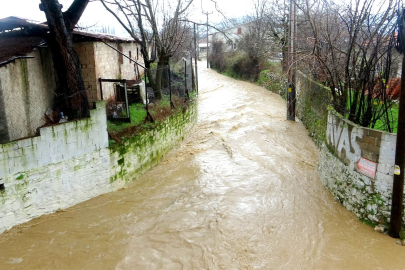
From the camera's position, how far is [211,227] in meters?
7.52

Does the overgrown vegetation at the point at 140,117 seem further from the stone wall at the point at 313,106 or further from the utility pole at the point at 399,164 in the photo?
the utility pole at the point at 399,164

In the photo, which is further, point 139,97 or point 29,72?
point 139,97

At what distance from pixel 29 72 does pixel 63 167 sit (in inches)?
111

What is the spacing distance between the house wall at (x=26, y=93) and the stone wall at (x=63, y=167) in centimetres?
104

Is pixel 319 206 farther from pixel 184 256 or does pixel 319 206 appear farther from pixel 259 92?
pixel 259 92

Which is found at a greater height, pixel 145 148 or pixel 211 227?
pixel 145 148

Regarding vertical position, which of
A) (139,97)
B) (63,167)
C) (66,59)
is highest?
(66,59)

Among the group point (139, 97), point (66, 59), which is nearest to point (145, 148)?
point (139, 97)

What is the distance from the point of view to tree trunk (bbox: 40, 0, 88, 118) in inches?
348

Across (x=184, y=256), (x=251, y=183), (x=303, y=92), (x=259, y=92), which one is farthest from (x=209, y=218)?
(x=259, y=92)

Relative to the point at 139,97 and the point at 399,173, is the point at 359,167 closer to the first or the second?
the point at 399,173

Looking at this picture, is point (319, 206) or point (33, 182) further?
point (319, 206)

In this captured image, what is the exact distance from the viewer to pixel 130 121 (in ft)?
34.4

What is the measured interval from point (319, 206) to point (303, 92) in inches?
382
